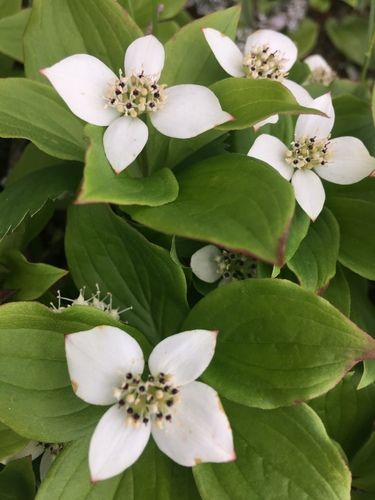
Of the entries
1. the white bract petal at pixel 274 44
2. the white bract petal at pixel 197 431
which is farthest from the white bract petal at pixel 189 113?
the white bract petal at pixel 197 431

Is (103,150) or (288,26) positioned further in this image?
(288,26)

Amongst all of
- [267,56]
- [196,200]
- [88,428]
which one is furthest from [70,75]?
[88,428]

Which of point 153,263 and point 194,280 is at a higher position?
point 153,263

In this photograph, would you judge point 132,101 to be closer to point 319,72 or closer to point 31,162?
point 31,162

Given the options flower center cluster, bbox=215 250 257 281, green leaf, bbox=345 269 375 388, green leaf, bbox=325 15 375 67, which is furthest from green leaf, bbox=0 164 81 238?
green leaf, bbox=325 15 375 67

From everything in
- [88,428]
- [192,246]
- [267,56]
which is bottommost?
[88,428]

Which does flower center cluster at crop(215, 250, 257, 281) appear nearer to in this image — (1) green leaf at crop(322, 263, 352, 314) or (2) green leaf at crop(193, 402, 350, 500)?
(1) green leaf at crop(322, 263, 352, 314)

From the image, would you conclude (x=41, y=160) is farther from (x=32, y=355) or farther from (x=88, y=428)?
(x=88, y=428)

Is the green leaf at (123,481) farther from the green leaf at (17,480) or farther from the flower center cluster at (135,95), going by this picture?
the flower center cluster at (135,95)
